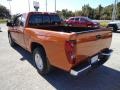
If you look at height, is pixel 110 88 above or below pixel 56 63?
below

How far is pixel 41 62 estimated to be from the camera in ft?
17.5

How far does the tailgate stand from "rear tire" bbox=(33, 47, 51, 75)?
4.01ft

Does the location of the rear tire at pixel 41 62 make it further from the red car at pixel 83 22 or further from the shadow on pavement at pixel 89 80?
the red car at pixel 83 22

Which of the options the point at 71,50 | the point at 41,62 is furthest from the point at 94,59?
the point at 41,62

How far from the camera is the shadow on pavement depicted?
4641 mm

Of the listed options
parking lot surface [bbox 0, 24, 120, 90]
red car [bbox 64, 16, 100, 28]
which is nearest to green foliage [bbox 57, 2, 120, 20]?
red car [bbox 64, 16, 100, 28]

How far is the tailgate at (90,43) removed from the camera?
3.98 meters

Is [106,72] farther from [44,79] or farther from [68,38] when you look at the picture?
[68,38]

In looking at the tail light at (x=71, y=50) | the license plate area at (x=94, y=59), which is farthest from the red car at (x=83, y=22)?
the tail light at (x=71, y=50)

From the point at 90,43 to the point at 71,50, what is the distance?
0.66m

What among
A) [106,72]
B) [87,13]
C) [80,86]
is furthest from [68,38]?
[87,13]

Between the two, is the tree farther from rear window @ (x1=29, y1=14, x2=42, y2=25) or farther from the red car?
rear window @ (x1=29, y1=14, x2=42, y2=25)

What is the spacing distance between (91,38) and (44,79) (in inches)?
71.9

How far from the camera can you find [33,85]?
4805 mm
